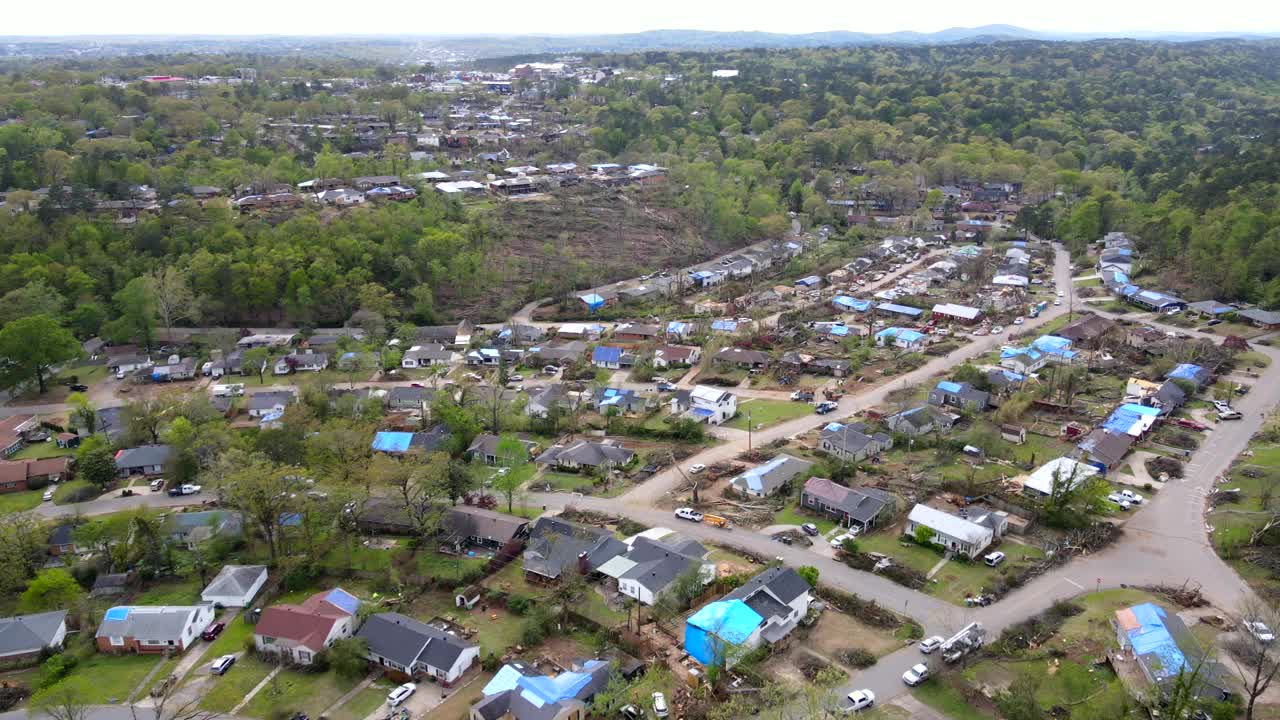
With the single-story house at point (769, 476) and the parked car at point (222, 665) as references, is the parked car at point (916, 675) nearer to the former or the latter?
the single-story house at point (769, 476)

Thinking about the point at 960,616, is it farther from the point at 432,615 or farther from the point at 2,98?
the point at 2,98

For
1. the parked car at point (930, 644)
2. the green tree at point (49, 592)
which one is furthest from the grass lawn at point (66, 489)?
the parked car at point (930, 644)

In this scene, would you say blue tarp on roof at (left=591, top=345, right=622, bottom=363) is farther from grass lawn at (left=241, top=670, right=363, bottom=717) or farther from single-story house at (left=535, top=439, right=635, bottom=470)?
grass lawn at (left=241, top=670, right=363, bottom=717)

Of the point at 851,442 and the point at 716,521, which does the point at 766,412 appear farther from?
the point at 716,521

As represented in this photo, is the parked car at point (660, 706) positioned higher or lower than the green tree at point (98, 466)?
higher

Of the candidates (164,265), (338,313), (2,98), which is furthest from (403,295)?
(2,98)

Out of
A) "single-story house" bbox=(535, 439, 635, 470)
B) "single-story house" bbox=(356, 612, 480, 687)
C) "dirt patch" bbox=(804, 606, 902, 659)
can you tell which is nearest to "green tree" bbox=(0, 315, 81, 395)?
"single-story house" bbox=(535, 439, 635, 470)
